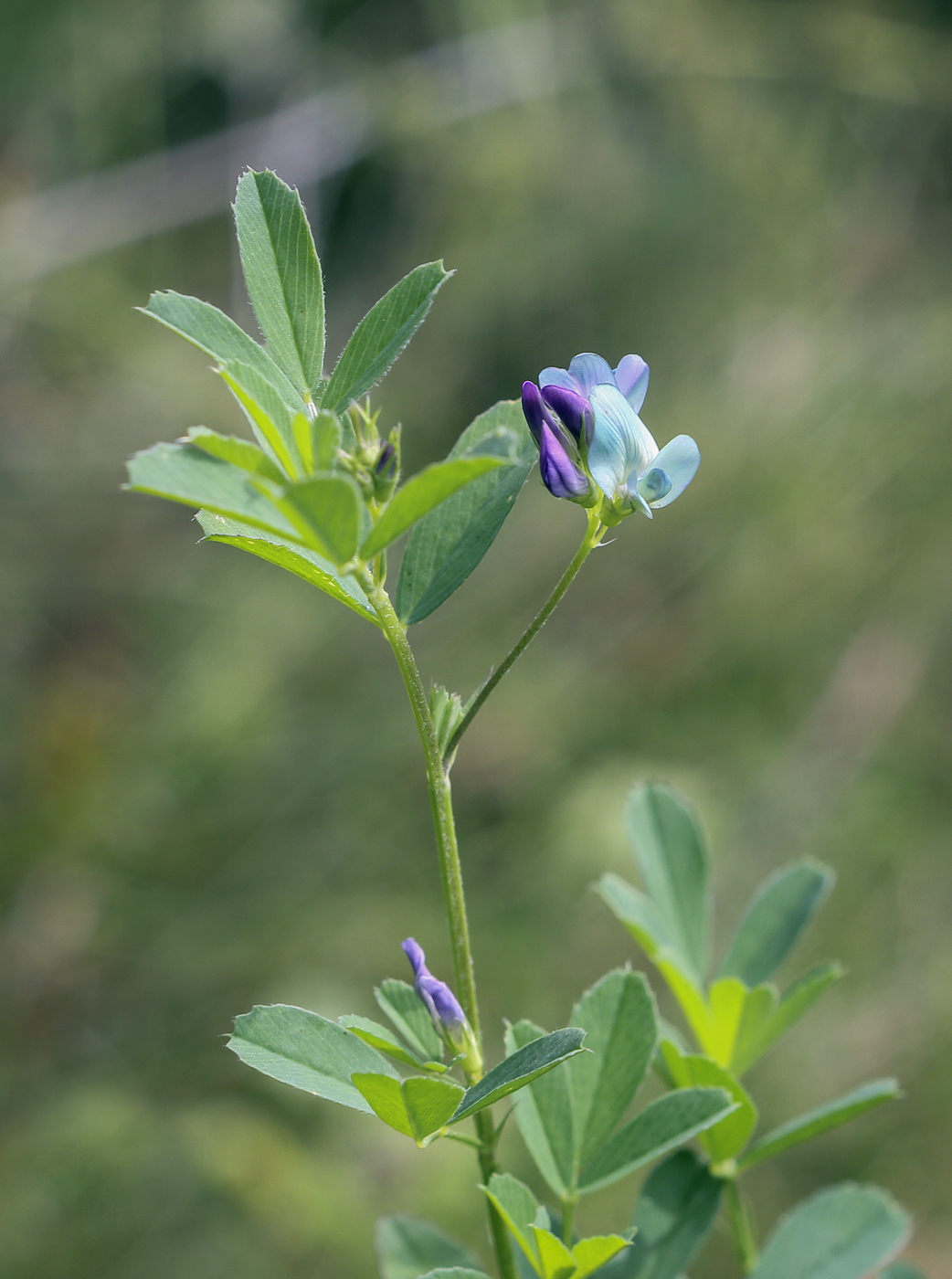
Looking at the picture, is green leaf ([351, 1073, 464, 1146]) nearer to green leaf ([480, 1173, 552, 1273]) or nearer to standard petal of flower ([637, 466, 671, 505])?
green leaf ([480, 1173, 552, 1273])

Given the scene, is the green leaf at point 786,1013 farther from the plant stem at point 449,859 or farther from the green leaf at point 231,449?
the green leaf at point 231,449

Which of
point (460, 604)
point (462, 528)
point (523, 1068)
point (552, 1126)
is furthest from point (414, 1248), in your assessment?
point (460, 604)

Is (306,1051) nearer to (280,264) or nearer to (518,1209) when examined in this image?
(518,1209)

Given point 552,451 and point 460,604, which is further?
point 460,604

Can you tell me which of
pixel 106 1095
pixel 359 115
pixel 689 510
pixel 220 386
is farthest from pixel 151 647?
pixel 359 115

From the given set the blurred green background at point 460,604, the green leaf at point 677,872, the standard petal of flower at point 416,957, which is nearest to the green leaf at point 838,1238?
the green leaf at point 677,872

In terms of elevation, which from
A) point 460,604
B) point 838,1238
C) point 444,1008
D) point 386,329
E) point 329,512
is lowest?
point 838,1238

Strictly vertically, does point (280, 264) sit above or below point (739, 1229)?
above
